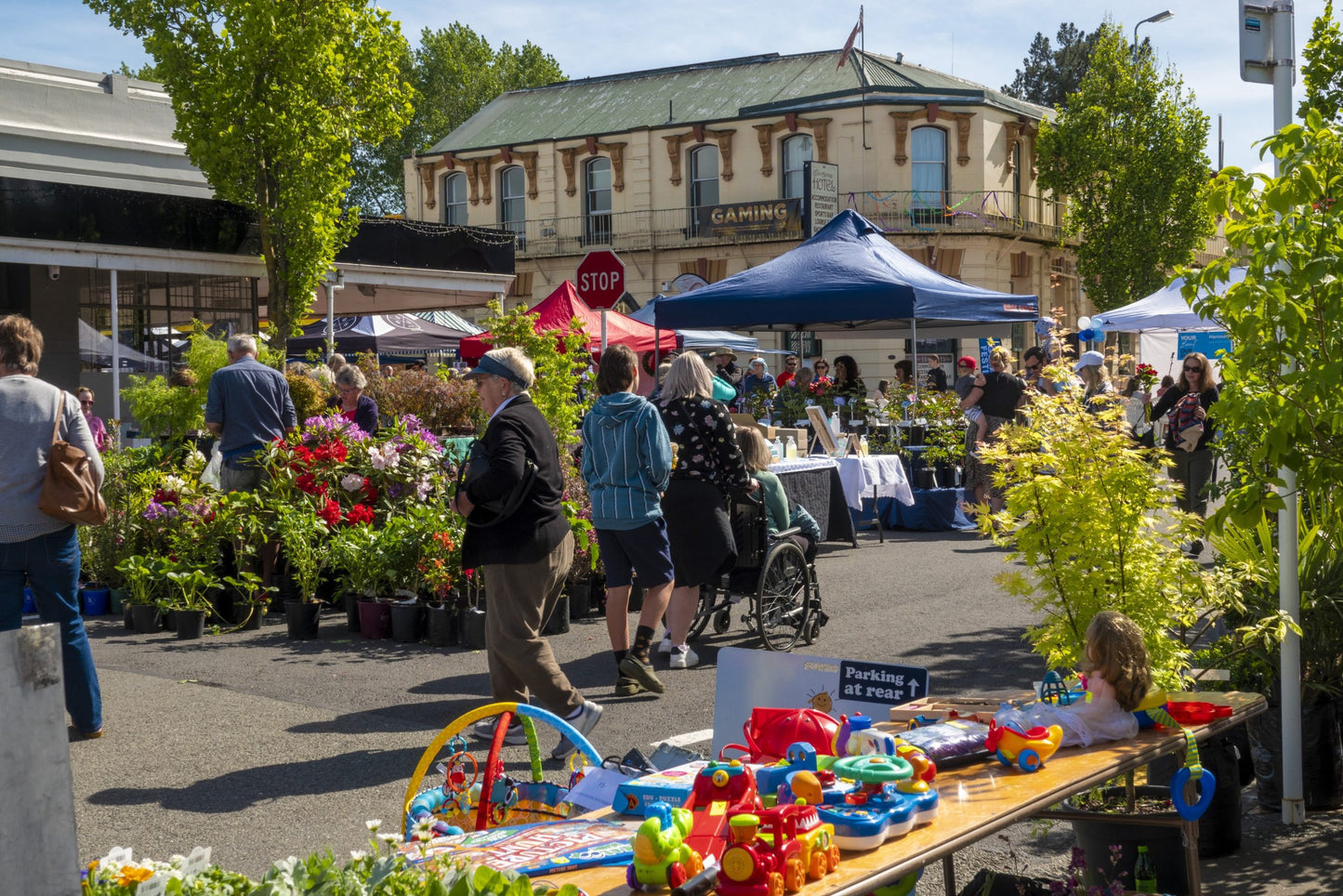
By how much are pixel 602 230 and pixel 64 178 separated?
24683mm

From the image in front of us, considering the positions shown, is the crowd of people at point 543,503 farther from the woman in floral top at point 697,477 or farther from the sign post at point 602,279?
the sign post at point 602,279

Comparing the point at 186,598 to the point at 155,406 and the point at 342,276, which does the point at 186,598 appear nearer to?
the point at 155,406

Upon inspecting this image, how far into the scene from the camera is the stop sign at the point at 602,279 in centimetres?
1246

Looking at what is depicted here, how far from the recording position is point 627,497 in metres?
7.01

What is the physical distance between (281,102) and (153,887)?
18.3 m

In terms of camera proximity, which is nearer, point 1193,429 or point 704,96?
point 1193,429

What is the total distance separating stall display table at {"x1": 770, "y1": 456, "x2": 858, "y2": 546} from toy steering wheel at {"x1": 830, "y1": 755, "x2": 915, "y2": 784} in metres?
8.60

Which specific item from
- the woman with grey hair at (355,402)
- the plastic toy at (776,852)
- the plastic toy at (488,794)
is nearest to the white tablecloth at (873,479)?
the woman with grey hair at (355,402)

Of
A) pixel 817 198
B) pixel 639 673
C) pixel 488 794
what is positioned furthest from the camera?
pixel 817 198

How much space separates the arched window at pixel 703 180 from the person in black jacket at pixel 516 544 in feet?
119

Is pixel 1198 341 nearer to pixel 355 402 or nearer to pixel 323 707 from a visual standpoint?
pixel 355 402

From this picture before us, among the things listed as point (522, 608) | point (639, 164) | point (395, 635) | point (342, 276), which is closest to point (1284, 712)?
point (522, 608)

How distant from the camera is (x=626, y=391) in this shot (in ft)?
22.9

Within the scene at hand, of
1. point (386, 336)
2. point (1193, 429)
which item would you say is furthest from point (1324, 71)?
point (386, 336)
